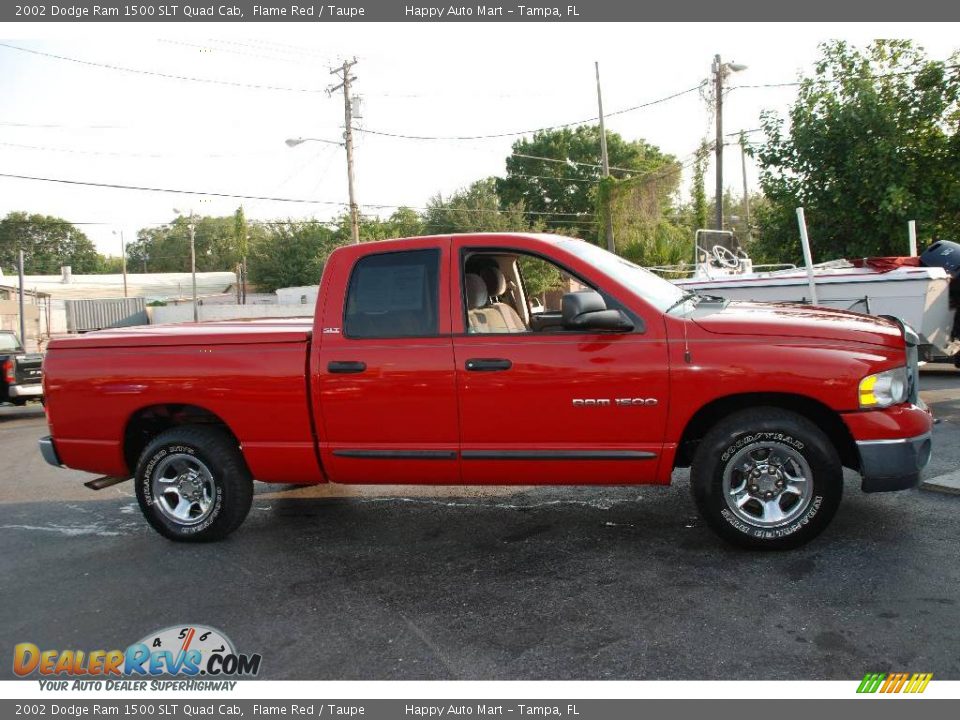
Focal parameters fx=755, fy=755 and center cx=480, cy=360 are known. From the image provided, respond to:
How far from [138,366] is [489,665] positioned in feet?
10.8

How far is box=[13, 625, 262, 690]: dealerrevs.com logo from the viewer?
3.40m

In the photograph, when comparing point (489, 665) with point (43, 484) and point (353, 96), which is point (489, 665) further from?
point (353, 96)

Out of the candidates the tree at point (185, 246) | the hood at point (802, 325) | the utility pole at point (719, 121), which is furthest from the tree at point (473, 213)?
the tree at point (185, 246)

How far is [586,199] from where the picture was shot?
179 ft

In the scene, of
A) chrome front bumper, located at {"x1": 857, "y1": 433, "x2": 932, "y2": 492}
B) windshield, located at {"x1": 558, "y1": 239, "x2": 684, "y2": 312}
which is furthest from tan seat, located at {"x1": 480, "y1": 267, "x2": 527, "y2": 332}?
chrome front bumper, located at {"x1": 857, "y1": 433, "x2": 932, "y2": 492}

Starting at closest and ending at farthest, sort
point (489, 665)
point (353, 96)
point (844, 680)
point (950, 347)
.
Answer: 1. point (844, 680)
2. point (489, 665)
3. point (950, 347)
4. point (353, 96)

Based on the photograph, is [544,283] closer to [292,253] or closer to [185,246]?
[292,253]

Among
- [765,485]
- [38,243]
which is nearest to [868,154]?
[765,485]

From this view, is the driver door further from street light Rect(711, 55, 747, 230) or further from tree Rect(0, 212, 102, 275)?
tree Rect(0, 212, 102, 275)

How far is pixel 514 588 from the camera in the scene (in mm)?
4137

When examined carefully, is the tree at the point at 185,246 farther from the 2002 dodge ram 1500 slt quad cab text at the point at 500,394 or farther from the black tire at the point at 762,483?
the black tire at the point at 762,483

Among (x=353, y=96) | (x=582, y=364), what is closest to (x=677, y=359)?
(x=582, y=364)

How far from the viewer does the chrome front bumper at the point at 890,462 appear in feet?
13.8

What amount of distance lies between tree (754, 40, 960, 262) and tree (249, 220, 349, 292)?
38075 mm
